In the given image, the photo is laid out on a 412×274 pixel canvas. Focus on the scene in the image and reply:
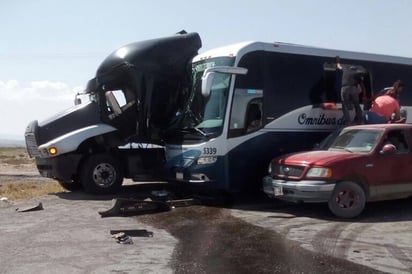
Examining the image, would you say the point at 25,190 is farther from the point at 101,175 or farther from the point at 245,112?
the point at 245,112

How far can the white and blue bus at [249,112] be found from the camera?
11.3 metres

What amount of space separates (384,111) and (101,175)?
21.9 ft

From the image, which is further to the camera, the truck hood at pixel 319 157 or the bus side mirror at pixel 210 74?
the bus side mirror at pixel 210 74

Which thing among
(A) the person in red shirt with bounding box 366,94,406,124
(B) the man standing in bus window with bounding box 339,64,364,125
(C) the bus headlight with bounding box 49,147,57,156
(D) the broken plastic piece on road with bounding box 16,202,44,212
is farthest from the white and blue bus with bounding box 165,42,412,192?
(D) the broken plastic piece on road with bounding box 16,202,44,212

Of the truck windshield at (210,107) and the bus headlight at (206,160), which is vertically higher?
the truck windshield at (210,107)

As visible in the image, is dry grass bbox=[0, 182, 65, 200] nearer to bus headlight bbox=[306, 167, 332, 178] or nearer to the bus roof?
the bus roof

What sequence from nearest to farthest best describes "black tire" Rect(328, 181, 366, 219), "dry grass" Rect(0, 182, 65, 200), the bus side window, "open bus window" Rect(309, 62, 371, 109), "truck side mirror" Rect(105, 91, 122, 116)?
"black tire" Rect(328, 181, 366, 219) < the bus side window < "open bus window" Rect(309, 62, 371, 109) < "truck side mirror" Rect(105, 91, 122, 116) < "dry grass" Rect(0, 182, 65, 200)

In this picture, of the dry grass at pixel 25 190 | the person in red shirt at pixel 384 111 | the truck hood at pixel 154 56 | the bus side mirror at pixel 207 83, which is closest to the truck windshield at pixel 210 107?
the bus side mirror at pixel 207 83

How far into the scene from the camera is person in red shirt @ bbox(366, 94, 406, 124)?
12.7 m

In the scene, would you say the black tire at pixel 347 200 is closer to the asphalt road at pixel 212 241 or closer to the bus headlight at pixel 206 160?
the asphalt road at pixel 212 241

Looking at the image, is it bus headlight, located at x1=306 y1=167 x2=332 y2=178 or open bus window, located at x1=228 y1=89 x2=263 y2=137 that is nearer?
bus headlight, located at x1=306 y1=167 x2=332 y2=178

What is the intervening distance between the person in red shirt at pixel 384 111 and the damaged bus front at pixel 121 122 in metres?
4.29

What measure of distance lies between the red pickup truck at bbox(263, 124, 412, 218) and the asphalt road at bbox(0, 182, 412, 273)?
1.31ft

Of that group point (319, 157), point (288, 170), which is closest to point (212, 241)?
point (288, 170)
